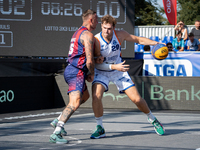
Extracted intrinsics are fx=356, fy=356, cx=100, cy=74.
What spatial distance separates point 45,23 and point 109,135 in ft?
27.2

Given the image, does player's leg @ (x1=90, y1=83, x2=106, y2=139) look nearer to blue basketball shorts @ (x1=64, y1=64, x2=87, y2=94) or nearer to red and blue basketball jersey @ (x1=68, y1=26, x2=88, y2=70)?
blue basketball shorts @ (x1=64, y1=64, x2=87, y2=94)

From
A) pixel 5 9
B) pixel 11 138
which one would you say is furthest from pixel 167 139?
pixel 5 9

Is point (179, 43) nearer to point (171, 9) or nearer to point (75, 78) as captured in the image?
point (171, 9)

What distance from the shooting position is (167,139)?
573cm

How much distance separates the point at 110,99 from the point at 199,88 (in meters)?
2.85

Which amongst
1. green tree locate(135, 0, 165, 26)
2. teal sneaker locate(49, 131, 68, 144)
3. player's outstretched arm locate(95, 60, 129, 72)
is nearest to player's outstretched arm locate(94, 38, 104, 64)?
player's outstretched arm locate(95, 60, 129, 72)

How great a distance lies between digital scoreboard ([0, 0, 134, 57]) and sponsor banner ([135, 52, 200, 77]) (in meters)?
0.96

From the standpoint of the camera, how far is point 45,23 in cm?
1360

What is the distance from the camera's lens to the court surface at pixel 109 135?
518 centimetres

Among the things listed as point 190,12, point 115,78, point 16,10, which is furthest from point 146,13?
point 115,78

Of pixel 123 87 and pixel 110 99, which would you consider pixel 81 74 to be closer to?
pixel 123 87

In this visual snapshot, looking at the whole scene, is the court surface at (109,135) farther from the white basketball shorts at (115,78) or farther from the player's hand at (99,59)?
the player's hand at (99,59)

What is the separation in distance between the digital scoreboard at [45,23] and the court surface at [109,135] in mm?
5061

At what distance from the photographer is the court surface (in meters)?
5.18
